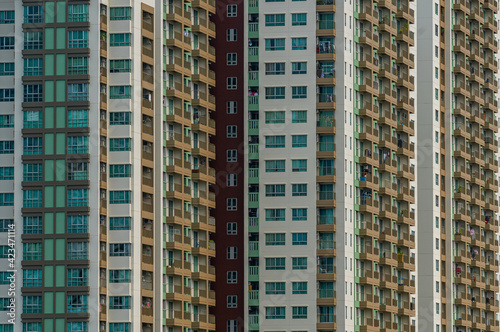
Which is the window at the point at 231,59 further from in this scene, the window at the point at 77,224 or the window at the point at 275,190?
the window at the point at 77,224

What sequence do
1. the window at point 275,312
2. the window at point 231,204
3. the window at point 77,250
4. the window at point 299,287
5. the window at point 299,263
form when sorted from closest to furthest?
1. the window at point 77,250
2. the window at point 275,312
3. the window at point 299,287
4. the window at point 299,263
5. the window at point 231,204

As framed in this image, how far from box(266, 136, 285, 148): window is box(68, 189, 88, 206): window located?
29.0 m

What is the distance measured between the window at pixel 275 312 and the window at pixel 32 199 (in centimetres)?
3172

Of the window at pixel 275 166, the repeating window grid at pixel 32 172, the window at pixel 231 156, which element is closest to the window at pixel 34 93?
the repeating window grid at pixel 32 172

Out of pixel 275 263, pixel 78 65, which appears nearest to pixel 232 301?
pixel 275 263

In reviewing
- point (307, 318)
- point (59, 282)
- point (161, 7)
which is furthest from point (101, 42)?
point (307, 318)

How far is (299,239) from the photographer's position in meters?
183

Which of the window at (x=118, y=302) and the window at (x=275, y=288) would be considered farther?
the window at (x=275, y=288)

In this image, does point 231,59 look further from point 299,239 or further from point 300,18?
point 299,239

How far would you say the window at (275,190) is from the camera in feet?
602

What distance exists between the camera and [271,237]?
183m

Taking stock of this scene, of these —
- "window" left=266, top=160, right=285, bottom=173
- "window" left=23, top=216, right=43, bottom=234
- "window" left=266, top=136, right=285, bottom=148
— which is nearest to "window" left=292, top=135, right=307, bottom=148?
"window" left=266, top=136, right=285, bottom=148

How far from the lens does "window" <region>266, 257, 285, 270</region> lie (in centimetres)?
→ 18212

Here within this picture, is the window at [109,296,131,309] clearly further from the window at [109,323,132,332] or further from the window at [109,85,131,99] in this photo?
the window at [109,85,131,99]
